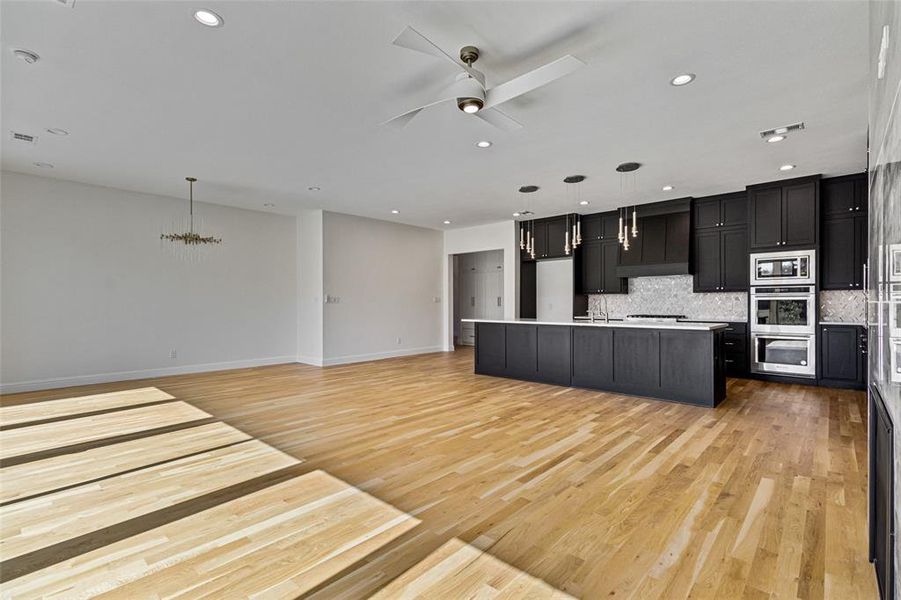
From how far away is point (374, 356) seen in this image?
8898 mm

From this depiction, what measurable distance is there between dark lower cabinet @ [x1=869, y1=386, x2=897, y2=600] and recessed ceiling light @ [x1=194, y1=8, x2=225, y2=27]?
146 inches

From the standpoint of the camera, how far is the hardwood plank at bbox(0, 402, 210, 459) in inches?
142

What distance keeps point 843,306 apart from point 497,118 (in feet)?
19.5

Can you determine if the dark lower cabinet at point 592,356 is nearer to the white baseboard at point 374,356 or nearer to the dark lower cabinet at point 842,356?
the dark lower cabinet at point 842,356

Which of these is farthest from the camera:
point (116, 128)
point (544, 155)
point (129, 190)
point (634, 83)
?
point (129, 190)

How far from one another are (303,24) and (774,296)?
6754mm

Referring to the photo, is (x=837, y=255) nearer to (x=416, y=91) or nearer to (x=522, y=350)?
(x=522, y=350)

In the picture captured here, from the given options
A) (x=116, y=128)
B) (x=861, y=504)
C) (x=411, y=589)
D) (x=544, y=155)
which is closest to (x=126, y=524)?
(x=411, y=589)

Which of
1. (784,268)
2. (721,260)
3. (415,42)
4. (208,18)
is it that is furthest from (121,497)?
(721,260)

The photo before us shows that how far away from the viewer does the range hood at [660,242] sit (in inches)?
281

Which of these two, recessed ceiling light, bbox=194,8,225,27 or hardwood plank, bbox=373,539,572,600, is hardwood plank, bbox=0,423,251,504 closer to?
hardwood plank, bbox=373,539,572,600

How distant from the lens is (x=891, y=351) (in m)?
1.35

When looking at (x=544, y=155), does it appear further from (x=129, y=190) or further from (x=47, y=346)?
(x=47, y=346)

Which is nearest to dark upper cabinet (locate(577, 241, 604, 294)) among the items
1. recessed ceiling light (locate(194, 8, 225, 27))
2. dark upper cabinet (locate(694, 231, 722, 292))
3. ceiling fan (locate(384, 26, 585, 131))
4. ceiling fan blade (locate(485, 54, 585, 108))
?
dark upper cabinet (locate(694, 231, 722, 292))
